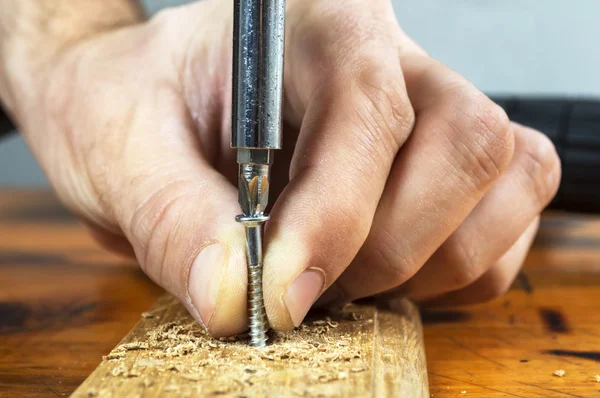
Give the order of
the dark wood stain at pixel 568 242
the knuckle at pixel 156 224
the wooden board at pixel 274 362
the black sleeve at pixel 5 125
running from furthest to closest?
the black sleeve at pixel 5 125, the dark wood stain at pixel 568 242, the knuckle at pixel 156 224, the wooden board at pixel 274 362

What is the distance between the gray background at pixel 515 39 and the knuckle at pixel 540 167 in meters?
1.05

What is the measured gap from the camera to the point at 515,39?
1.65m

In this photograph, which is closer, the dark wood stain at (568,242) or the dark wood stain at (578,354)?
the dark wood stain at (578,354)

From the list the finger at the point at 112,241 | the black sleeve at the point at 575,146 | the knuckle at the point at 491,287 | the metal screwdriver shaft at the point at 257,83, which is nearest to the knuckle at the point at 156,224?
the metal screwdriver shaft at the point at 257,83

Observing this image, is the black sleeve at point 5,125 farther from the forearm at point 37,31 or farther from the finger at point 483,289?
the finger at point 483,289

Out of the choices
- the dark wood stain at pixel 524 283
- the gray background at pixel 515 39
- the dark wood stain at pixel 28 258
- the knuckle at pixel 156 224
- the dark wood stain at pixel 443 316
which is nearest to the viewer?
the knuckle at pixel 156 224

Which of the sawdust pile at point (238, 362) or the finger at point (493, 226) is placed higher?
the finger at point (493, 226)

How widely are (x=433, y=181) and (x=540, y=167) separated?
185 mm

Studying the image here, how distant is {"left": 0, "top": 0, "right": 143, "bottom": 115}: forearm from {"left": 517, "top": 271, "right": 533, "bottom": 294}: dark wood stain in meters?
0.62

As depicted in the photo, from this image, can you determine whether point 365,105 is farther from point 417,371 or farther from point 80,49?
point 80,49

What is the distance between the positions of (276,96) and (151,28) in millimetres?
358

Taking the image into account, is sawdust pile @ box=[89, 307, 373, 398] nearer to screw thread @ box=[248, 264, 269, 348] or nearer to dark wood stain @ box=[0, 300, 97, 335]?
screw thread @ box=[248, 264, 269, 348]

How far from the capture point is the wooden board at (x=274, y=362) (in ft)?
1.24

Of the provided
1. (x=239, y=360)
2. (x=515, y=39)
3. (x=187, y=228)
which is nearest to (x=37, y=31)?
(x=187, y=228)
